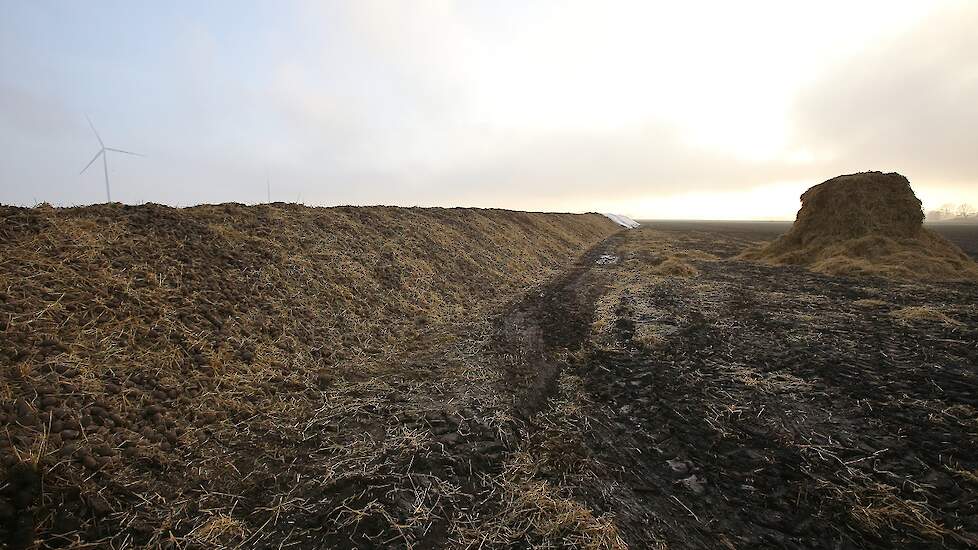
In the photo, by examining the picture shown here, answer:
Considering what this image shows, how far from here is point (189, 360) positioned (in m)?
6.27

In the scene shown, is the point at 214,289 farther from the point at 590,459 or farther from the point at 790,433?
the point at 790,433

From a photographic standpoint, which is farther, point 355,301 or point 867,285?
point 867,285

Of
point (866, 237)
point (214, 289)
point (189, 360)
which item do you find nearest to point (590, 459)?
point (189, 360)

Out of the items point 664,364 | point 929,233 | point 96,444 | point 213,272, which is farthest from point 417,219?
point 929,233

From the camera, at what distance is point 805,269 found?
19344mm

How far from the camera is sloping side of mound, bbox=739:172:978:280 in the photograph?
57.5ft

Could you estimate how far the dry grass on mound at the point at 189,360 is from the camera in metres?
4.07

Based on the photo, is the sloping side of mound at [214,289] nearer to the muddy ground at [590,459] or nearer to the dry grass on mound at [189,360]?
the dry grass on mound at [189,360]

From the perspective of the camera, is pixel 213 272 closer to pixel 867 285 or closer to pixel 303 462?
pixel 303 462

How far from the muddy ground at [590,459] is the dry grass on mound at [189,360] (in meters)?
0.05

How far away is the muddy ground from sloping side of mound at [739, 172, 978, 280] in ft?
38.2

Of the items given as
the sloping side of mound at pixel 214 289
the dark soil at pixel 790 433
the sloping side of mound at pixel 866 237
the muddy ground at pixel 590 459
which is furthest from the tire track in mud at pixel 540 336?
the sloping side of mound at pixel 866 237

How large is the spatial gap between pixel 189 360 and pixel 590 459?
6581mm

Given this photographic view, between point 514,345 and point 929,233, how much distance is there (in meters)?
27.6
